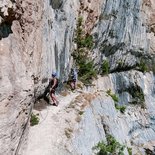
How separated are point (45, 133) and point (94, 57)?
15.9 metres

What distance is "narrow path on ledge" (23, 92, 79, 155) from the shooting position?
54.8ft

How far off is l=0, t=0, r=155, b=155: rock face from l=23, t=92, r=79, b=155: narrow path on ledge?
1101 millimetres

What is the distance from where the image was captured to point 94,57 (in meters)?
33.1

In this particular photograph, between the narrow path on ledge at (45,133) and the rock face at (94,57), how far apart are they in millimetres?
1101

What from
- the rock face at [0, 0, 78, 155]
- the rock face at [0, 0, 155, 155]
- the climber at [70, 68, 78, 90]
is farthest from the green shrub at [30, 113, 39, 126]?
the climber at [70, 68, 78, 90]

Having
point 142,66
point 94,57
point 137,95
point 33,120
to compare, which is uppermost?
point 94,57

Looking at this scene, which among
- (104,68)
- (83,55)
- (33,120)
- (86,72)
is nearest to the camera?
(33,120)

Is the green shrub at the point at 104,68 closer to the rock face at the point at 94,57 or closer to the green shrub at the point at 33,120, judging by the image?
the rock face at the point at 94,57

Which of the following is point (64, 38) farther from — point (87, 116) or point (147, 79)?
point (147, 79)

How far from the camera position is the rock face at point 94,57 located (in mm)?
14453

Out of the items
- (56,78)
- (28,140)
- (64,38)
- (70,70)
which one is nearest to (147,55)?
(70,70)

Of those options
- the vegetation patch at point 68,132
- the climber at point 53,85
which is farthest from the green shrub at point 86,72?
the vegetation patch at point 68,132

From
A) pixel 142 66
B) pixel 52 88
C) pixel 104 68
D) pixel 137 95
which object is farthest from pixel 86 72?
pixel 52 88

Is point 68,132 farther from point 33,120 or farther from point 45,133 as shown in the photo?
point 33,120
